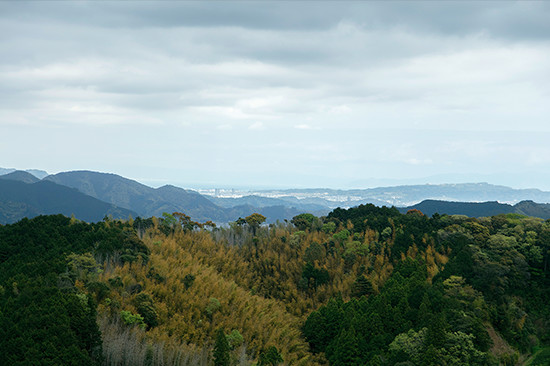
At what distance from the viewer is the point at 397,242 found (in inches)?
1901

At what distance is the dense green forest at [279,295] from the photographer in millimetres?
25938

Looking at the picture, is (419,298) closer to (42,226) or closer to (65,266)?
(65,266)

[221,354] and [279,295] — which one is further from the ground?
[221,354]

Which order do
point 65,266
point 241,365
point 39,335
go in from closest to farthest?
point 39,335 → point 241,365 → point 65,266

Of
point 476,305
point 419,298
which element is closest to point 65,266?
point 419,298

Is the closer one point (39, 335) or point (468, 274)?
point (39, 335)

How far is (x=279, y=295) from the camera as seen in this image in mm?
45219

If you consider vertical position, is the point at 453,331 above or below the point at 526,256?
below

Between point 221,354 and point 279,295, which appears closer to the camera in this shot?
point 221,354

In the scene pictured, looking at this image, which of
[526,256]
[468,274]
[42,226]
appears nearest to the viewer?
[468,274]

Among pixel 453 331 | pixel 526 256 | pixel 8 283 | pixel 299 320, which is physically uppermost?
pixel 526 256

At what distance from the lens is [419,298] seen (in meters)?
34.2

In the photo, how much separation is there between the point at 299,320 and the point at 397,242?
1604 cm

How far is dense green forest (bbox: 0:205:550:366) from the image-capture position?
85.1 feet
